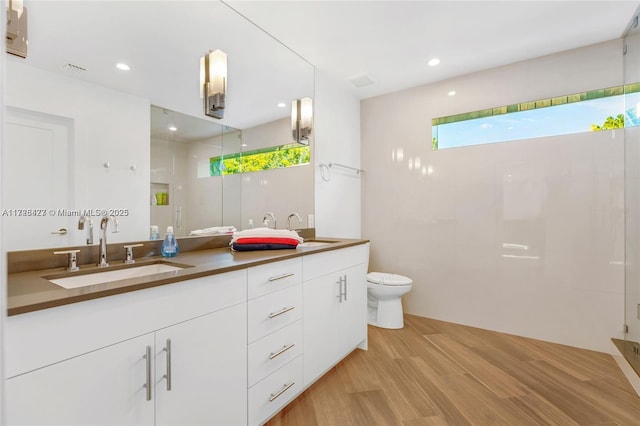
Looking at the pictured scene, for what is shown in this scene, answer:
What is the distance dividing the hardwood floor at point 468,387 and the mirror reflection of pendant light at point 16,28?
2095 mm

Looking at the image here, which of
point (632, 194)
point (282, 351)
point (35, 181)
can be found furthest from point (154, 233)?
point (632, 194)

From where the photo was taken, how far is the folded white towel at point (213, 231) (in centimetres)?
188

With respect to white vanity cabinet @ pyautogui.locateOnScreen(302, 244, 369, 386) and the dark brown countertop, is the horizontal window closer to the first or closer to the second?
white vanity cabinet @ pyautogui.locateOnScreen(302, 244, 369, 386)

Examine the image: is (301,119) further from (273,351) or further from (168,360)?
(168,360)

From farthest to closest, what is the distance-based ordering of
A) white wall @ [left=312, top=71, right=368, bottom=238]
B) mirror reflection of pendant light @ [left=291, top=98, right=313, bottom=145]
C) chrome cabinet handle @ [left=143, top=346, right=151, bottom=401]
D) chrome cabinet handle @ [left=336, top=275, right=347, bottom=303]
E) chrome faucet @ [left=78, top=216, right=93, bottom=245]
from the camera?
white wall @ [left=312, top=71, right=368, bottom=238] < mirror reflection of pendant light @ [left=291, top=98, right=313, bottom=145] < chrome cabinet handle @ [left=336, top=275, right=347, bottom=303] < chrome faucet @ [left=78, top=216, right=93, bottom=245] < chrome cabinet handle @ [left=143, top=346, right=151, bottom=401]

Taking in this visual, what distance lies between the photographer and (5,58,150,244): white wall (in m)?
1.24

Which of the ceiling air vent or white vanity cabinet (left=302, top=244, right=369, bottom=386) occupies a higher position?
the ceiling air vent

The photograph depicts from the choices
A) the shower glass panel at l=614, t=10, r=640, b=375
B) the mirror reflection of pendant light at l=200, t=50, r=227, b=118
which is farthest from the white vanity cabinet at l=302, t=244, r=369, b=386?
the shower glass panel at l=614, t=10, r=640, b=375

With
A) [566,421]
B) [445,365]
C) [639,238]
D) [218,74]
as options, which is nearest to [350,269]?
[445,365]

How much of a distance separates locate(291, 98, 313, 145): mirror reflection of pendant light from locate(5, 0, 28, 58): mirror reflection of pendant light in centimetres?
173

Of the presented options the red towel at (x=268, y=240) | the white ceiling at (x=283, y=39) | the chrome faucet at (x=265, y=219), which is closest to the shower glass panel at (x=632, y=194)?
the white ceiling at (x=283, y=39)

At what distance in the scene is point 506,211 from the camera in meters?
2.68

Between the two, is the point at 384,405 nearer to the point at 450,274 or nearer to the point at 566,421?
the point at 566,421

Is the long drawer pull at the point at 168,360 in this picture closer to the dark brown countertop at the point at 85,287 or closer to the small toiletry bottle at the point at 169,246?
the dark brown countertop at the point at 85,287
